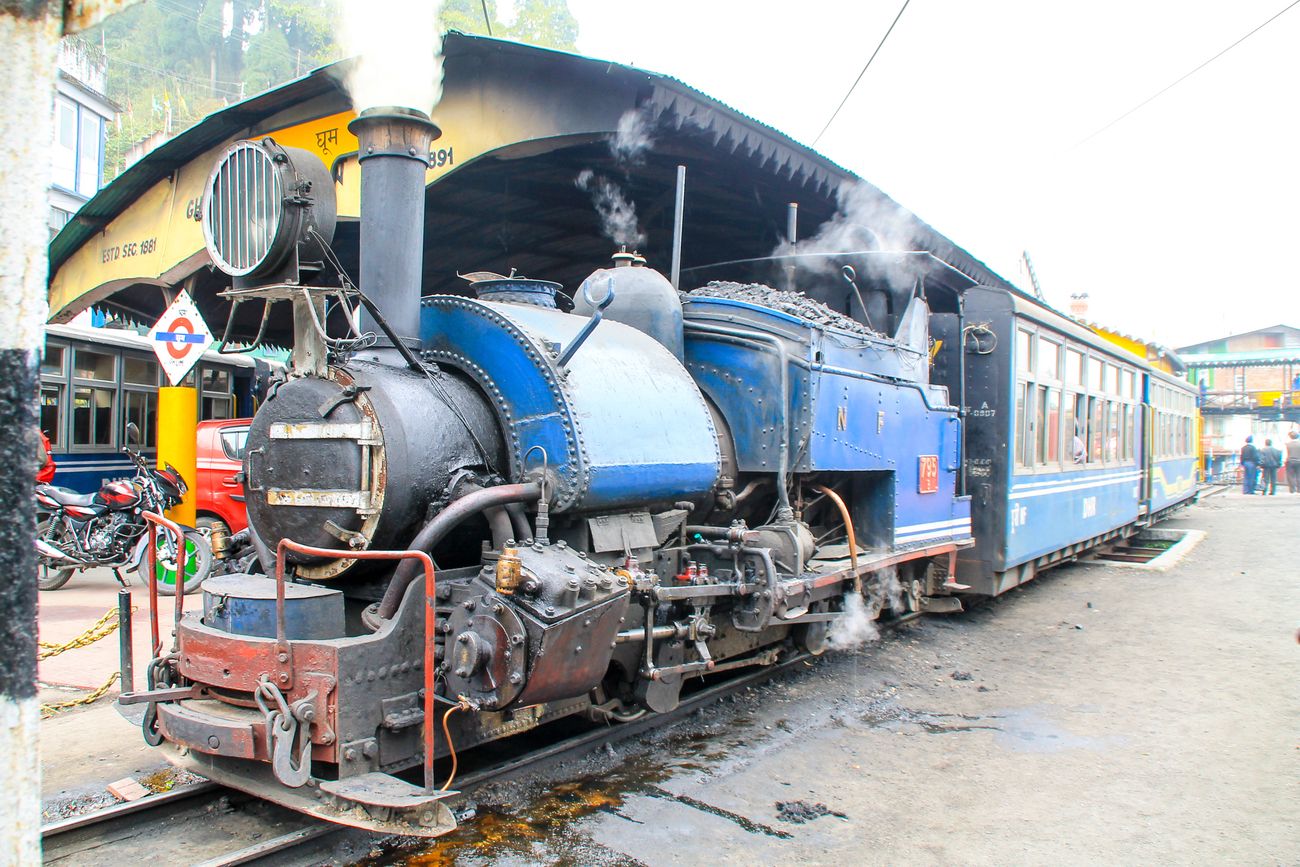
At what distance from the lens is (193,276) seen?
35.4 feet

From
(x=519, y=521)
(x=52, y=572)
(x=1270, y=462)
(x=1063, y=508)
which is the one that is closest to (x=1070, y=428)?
(x=1063, y=508)

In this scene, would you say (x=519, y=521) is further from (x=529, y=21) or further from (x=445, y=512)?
(x=529, y=21)

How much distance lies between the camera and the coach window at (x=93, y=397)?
1162 centimetres

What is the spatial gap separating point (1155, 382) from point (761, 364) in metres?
12.4

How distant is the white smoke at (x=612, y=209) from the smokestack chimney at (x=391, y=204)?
5.24 m

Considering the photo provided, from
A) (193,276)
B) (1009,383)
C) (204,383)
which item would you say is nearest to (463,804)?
(1009,383)

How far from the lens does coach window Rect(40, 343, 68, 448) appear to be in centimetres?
1126

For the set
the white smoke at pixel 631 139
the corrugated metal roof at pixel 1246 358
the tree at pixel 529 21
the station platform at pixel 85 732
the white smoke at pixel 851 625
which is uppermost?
the tree at pixel 529 21

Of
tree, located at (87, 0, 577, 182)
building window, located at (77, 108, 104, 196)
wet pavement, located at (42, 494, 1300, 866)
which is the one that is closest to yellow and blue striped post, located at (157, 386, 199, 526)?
wet pavement, located at (42, 494, 1300, 866)

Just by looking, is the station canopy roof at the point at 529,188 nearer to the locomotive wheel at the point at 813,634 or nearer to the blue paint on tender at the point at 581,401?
the blue paint on tender at the point at 581,401

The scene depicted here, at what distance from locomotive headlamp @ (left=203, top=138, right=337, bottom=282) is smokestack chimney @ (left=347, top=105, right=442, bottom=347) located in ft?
0.64

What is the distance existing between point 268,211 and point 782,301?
316cm

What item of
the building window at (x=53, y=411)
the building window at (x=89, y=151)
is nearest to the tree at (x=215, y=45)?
the building window at (x=89, y=151)

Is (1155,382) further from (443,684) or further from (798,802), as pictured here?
(443,684)
